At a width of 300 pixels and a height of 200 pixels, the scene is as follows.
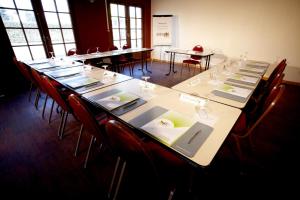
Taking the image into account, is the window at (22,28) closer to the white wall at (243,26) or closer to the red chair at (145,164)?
the red chair at (145,164)

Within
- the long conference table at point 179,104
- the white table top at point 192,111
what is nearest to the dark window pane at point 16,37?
the long conference table at point 179,104

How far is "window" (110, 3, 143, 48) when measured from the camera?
5.41 m

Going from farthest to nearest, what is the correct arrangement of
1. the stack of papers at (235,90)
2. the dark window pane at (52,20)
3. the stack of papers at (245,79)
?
the dark window pane at (52,20) < the stack of papers at (245,79) < the stack of papers at (235,90)

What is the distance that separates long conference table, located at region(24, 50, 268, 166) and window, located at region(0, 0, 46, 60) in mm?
2399

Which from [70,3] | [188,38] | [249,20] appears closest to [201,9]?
[188,38]

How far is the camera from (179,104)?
137cm

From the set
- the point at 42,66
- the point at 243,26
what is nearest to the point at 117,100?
the point at 42,66

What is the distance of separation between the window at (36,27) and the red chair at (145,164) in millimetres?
4042

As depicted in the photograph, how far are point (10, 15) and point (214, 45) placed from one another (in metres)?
5.41

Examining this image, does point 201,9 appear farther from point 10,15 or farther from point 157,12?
point 10,15

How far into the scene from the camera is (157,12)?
6.19 m

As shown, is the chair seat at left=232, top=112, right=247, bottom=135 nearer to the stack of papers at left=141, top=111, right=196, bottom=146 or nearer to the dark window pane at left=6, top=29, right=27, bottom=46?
the stack of papers at left=141, top=111, right=196, bottom=146

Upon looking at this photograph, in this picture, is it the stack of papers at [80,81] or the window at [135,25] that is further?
the window at [135,25]

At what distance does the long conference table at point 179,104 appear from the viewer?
36.5 inches
